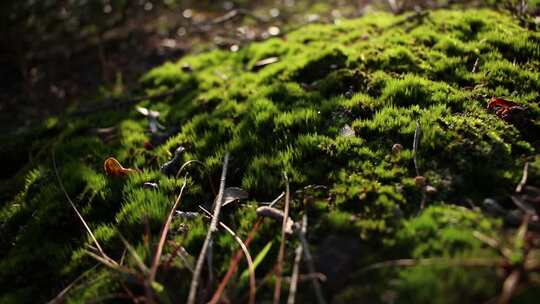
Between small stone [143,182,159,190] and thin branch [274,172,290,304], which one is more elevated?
thin branch [274,172,290,304]

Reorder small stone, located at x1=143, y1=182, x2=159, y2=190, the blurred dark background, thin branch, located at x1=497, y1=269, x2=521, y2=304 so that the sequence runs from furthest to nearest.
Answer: the blurred dark background → small stone, located at x1=143, y1=182, x2=159, y2=190 → thin branch, located at x1=497, y1=269, x2=521, y2=304

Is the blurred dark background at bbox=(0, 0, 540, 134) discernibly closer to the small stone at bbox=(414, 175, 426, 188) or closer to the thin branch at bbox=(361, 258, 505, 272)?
the small stone at bbox=(414, 175, 426, 188)

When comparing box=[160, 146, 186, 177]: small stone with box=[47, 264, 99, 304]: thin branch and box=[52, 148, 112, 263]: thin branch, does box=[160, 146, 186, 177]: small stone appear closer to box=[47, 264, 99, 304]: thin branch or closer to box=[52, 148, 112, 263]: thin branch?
box=[52, 148, 112, 263]: thin branch

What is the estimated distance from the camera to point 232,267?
231 centimetres

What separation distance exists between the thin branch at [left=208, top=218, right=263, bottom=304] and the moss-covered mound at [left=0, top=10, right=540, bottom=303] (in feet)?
0.14

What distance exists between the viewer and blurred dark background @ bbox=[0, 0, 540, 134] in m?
7.03

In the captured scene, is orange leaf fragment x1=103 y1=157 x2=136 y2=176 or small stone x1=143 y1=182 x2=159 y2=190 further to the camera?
orange leaf fragment x1=103 y1=157 x2=136 y2=176

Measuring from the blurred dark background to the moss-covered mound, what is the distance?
194 centimetres

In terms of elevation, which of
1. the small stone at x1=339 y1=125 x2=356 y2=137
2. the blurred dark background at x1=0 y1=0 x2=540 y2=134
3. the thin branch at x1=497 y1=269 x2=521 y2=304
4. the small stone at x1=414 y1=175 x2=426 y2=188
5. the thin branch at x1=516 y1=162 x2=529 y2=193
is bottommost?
the blurred dark background at x1=0 y1=0 x2=540 y2=134

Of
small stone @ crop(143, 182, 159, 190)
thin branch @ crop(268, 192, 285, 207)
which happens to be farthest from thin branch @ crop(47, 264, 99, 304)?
thin branch @ crop(268, 192, 285, 207)

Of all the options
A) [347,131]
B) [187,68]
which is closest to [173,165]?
[347,131]

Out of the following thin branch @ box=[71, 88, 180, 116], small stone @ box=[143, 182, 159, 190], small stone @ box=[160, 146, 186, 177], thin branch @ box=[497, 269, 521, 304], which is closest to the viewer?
thin branch @ box=[497, 269, 521, 304]

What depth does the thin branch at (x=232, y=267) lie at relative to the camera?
7.35ft

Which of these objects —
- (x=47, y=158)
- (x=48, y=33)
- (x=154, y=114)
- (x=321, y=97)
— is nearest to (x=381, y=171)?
(x=321, y=97)
